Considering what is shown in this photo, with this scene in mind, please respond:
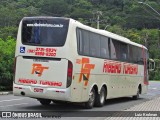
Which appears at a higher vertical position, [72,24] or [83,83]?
[72,24]

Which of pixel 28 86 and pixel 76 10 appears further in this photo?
pixel 76 10

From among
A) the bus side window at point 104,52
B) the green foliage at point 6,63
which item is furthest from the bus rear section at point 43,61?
the green foliage at point 6,63

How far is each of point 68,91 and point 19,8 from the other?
169ft

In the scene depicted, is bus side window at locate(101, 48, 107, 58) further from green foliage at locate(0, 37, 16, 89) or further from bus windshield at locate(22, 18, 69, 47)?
green foliage at locate(0, 37, 16, 89)

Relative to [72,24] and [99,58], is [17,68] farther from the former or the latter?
[99,58]

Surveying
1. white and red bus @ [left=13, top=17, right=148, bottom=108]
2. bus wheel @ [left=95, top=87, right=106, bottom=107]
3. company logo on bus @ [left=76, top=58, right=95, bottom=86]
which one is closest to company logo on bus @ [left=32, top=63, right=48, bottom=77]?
white and red bus @ [left=13, top=17, right=148, bottom=108]

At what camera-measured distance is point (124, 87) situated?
2177 centimetres

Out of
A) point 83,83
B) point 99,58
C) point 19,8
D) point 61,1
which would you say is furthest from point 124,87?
point 61,1

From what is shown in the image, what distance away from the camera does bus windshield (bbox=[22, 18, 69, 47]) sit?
1521 centimetres

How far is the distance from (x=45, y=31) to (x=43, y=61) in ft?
4.05

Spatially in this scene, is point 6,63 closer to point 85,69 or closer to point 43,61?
point 85,69

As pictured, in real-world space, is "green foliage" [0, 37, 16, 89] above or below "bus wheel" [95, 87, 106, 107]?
above

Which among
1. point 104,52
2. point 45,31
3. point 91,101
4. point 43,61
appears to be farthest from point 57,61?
point 104,52

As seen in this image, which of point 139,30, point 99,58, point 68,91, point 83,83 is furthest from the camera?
point 139,30
